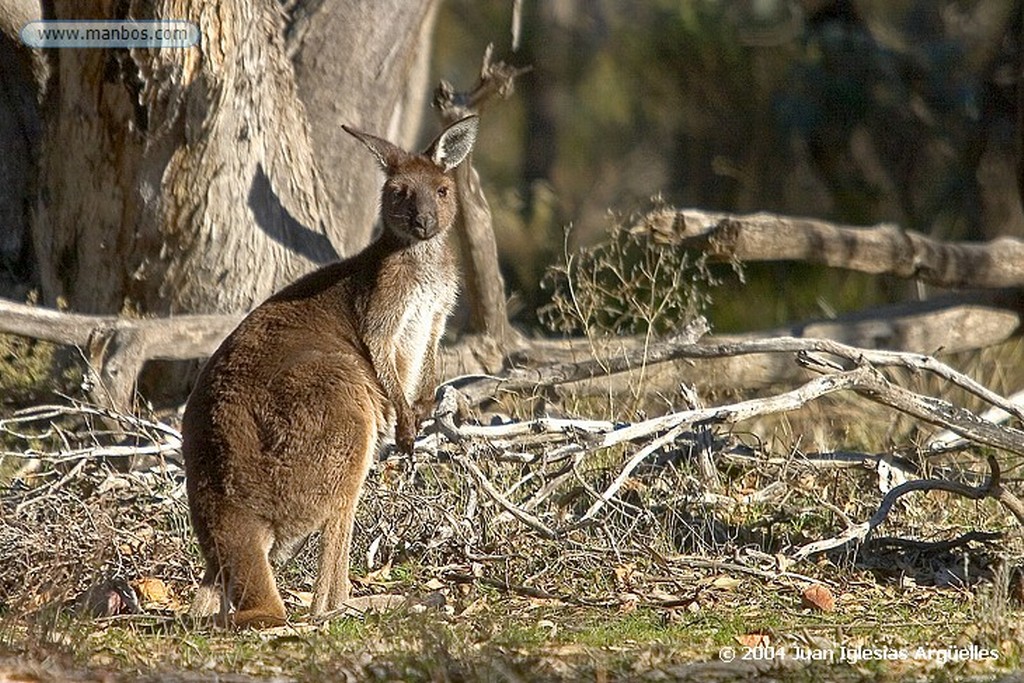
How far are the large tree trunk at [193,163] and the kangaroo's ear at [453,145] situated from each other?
1953 millimetres

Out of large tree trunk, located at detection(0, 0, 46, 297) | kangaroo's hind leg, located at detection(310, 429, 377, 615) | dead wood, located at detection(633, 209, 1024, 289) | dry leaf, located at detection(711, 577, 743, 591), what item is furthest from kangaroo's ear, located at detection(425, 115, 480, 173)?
large tree trunk, located at detection(0, 0, 46, 297)

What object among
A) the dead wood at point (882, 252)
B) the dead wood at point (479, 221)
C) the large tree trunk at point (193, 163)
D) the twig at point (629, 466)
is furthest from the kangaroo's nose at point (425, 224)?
the dead wood at point (882, 252)

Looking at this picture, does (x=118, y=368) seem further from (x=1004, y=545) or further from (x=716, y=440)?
(x=1004, y=545)

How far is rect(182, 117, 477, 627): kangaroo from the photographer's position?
504 cm

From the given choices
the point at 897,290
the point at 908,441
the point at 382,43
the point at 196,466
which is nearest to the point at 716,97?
the point at 897,290

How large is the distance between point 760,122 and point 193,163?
1033cm

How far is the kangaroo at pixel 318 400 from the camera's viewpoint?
5039 millimetres

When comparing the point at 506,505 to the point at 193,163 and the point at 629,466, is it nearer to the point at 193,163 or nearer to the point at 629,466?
the point at 629,466

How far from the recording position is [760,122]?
670 inches

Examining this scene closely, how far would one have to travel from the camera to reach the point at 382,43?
900 cm

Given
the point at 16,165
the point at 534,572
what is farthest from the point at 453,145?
the point at 16,165

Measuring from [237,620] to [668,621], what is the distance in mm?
1495

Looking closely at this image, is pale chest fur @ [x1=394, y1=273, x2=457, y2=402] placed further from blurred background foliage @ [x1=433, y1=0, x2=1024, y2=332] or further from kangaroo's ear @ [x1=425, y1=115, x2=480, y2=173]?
blurred background foliage @ [x1=433, y1=0, x2=1024, y2=332]

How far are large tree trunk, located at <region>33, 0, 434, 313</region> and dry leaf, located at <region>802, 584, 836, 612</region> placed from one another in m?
3.55
